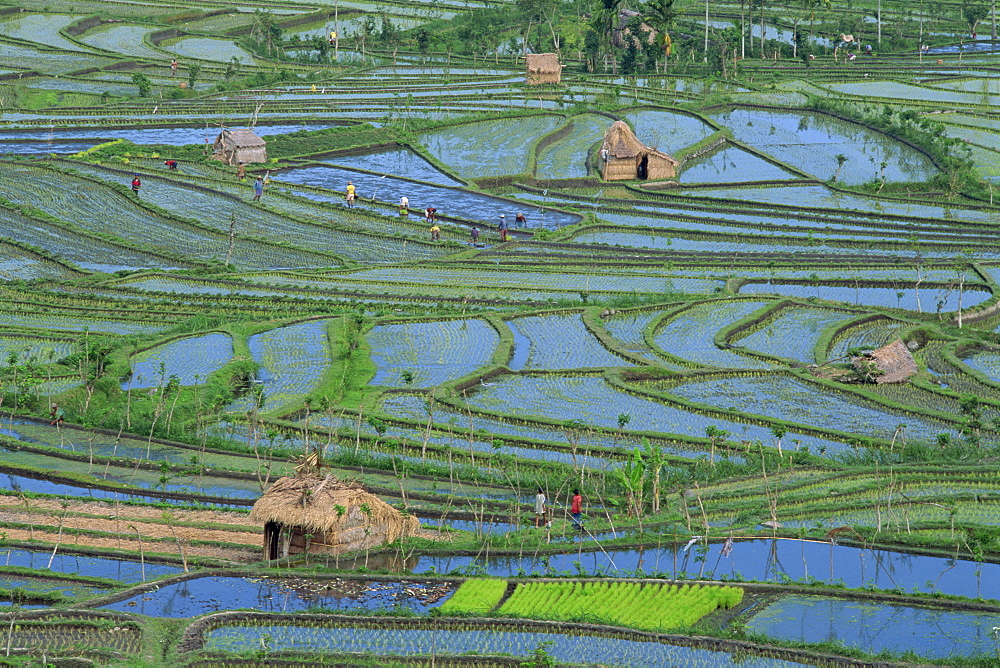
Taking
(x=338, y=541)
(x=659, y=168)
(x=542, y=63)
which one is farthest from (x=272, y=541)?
(x=542, y=63)

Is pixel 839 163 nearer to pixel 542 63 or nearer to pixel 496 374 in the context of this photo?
→ pixel 542 63

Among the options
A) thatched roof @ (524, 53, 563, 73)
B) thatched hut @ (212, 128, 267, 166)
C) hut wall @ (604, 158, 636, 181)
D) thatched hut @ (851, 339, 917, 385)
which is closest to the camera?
thatched hut @ (851, 339, 917, 385)

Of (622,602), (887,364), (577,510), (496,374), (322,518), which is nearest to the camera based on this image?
(622,602)

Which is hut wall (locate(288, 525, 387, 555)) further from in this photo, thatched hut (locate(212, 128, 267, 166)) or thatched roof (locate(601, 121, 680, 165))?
thatched hut (locate(212, 128, 267, 166))

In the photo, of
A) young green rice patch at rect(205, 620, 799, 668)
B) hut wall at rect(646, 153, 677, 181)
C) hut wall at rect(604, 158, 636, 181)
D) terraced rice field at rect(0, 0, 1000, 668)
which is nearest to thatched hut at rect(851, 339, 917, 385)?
terraced rice field at rect(0, 0, 1000, 668)

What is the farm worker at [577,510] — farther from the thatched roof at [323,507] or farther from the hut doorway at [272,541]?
the hut doorway at [272,541]

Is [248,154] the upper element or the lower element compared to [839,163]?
upper
